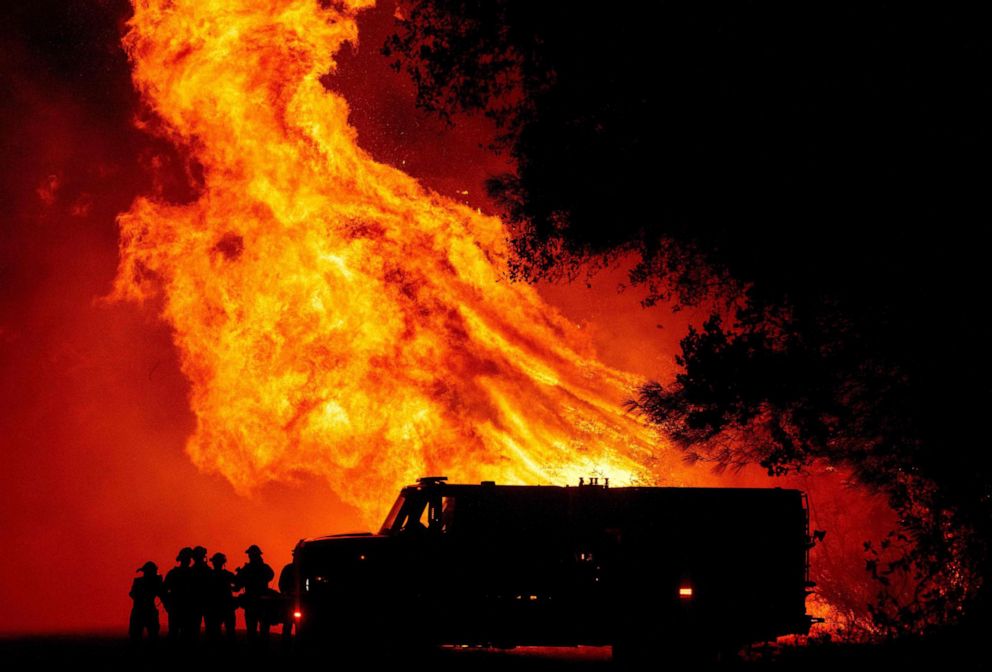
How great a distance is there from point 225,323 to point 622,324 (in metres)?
10.8

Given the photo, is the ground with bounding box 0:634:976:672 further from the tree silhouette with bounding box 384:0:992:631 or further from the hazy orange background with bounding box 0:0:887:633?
the hazy orange background with bounding box 0:0:887:633

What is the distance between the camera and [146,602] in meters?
18.4

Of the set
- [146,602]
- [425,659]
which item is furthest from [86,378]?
[425,659]

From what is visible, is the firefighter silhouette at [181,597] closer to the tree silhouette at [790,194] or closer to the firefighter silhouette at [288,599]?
the firefighter silhouette at [288,599]

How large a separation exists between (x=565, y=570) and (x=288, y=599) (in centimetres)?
390

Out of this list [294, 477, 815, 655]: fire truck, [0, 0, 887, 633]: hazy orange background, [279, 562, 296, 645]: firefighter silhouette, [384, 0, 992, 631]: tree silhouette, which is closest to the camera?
[384, 0, 992, 631]: tree silhouette

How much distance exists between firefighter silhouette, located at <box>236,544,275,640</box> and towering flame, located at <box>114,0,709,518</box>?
26.8 ft

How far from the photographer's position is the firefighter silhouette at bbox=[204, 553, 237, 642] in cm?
1838

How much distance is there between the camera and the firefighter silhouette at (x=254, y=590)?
1867 cm

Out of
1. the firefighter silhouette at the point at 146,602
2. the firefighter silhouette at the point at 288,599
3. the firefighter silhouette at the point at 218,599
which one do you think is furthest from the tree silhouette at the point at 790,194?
the firefighter silhouette at the point at 146,602

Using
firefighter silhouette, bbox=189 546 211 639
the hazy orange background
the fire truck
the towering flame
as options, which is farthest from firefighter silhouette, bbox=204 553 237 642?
the hazy orange background

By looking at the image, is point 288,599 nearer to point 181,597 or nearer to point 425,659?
point 425,659

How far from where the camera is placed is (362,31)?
28.1 metres

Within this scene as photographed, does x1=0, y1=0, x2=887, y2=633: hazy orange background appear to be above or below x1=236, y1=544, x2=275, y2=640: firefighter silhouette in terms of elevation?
above
